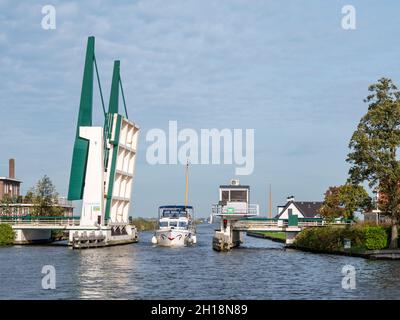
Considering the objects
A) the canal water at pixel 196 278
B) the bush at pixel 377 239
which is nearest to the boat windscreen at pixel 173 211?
the canal water at pixel 196 278

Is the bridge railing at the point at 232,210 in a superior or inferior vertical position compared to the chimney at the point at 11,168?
inferior

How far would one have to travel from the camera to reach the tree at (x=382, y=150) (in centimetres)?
5656

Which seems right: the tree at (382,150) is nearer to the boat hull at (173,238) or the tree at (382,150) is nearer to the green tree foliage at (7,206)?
the boat hull at (173,238)

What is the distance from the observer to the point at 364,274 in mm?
41094

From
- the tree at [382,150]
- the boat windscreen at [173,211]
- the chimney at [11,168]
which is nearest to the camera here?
the tree at [382,150]

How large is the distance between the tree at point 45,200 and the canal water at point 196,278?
148 feet

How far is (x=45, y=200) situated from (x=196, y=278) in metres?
66.1

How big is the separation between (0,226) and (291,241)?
1470 inches

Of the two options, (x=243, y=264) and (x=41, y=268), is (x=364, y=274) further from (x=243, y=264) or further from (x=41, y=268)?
(x=41, y=268)

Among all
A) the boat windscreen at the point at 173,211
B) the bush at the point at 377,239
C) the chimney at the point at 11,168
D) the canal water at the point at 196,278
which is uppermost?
the chimney at the point at 11,168

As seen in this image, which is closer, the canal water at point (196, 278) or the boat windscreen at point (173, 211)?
the canal water at point (196, 278)

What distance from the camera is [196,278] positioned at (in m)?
40.3

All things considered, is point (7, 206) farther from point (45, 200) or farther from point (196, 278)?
point (196, 278)
